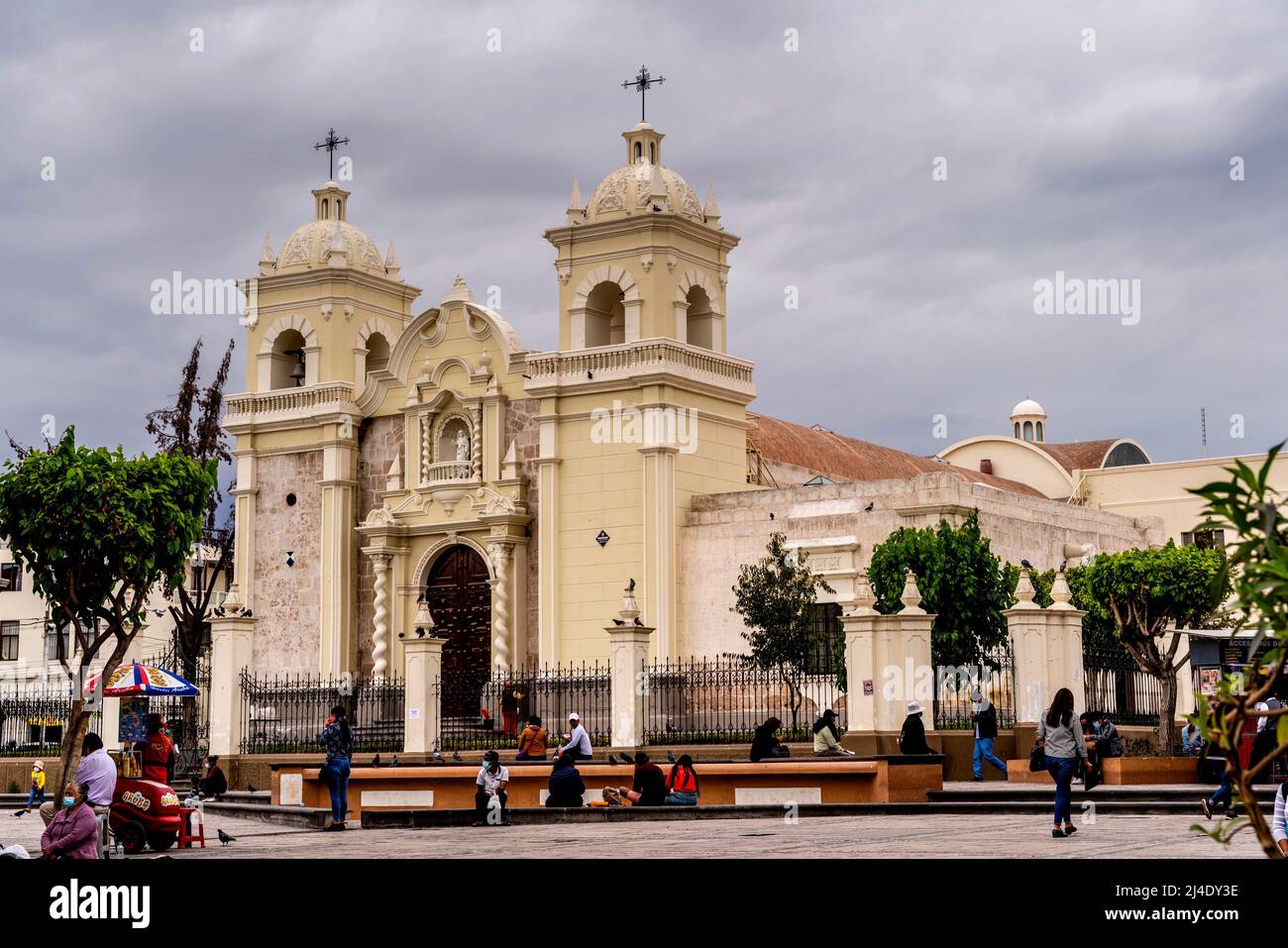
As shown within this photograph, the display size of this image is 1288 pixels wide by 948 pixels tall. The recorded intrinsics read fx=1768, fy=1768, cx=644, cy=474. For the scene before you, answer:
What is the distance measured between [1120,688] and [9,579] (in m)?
42.6

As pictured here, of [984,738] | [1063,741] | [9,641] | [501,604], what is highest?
[501,604]

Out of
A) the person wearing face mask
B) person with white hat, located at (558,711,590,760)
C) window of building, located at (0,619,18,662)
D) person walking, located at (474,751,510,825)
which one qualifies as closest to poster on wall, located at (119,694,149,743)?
person with white hat, located at (558,711,590,760)

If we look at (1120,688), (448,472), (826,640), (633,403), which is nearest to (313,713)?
(448,472)

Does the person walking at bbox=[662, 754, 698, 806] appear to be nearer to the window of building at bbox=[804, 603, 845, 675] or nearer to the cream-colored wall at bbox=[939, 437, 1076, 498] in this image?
the window of building at bbox=[804, 603, 845, 675]

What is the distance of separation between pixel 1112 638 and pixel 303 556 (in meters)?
18.7

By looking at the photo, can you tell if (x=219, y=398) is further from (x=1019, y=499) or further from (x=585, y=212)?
(x=1019, y=499)

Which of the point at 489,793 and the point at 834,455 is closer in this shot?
the point at 489,793

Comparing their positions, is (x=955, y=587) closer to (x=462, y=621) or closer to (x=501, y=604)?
(x=501, y=604)

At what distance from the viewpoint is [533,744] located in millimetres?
25266

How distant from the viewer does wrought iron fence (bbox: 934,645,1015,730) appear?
2545 centimetres

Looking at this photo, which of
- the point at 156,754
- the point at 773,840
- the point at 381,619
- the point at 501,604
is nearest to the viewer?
the point at 773,840

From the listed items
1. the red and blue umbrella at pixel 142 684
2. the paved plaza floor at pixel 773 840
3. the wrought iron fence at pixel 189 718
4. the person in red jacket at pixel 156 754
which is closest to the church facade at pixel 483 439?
the wrought iron fence at pixel 189 718

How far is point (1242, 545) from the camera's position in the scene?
18.4ft
